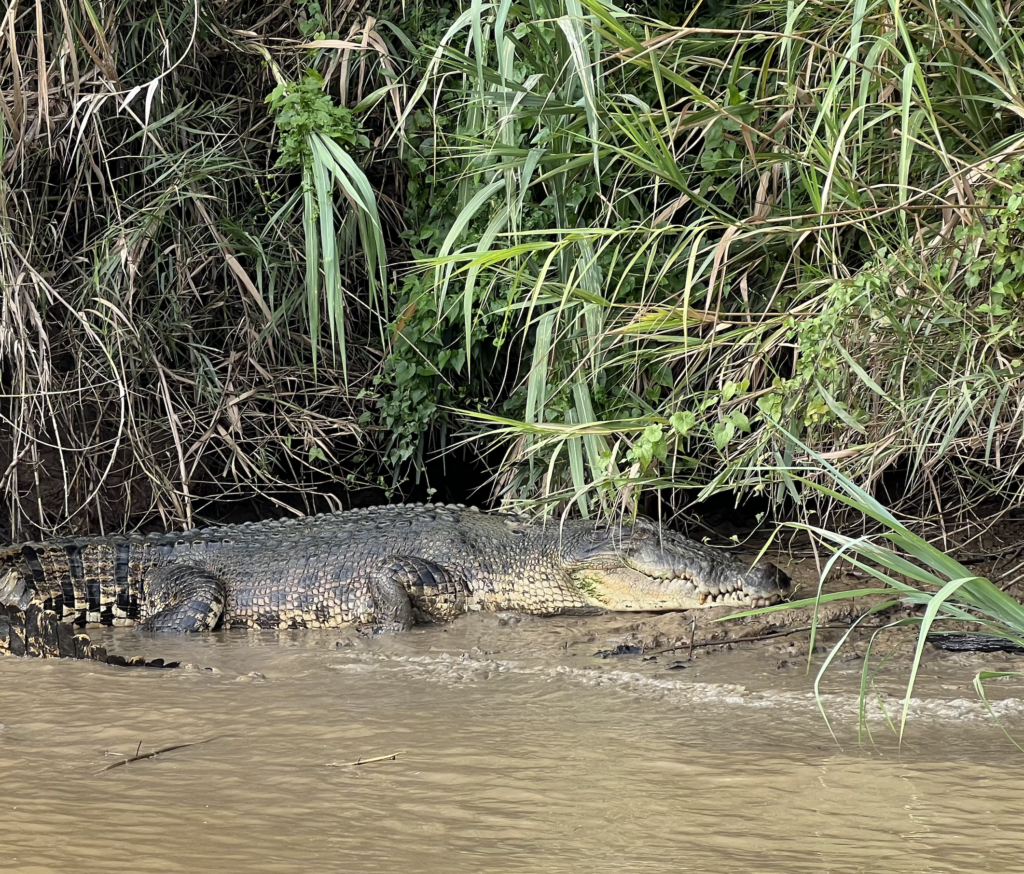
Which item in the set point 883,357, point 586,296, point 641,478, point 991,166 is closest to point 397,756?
point 641,478

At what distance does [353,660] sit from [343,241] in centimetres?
194

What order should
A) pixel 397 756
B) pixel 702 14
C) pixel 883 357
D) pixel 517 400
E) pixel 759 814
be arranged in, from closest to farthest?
1. pixel 759 814
2. pixel 397 756
3. pixel 883 357
4. pixel 702 14
5. pixel 517 400

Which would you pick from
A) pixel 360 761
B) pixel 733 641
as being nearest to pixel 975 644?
pixel 733 641

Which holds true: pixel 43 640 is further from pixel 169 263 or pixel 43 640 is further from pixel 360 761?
pixel 169 263

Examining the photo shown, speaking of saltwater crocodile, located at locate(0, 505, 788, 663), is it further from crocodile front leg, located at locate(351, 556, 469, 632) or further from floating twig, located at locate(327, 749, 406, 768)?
floating twig, located at locate(327, 749, 406, 768)

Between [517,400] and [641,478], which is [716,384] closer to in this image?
[641,478]

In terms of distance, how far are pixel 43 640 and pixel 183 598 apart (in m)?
1.03

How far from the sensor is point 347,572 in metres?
4.82

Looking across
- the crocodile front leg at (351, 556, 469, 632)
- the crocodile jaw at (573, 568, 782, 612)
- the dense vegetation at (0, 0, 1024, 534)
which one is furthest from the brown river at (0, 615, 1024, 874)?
the crocodile front leg at (351, 556, 469, 632)

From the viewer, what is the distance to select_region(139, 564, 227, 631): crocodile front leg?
465 centimetres

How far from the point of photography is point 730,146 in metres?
3.79

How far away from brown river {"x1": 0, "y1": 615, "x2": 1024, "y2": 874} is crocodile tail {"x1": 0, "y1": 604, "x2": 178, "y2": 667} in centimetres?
7

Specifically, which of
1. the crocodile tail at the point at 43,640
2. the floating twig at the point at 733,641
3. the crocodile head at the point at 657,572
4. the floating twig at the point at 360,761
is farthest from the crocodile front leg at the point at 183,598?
the floating twig at the point at 360,761

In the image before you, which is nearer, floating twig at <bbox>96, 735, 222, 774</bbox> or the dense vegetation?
floating twig at <bbox>96, 735, 222, 774</bbox>
